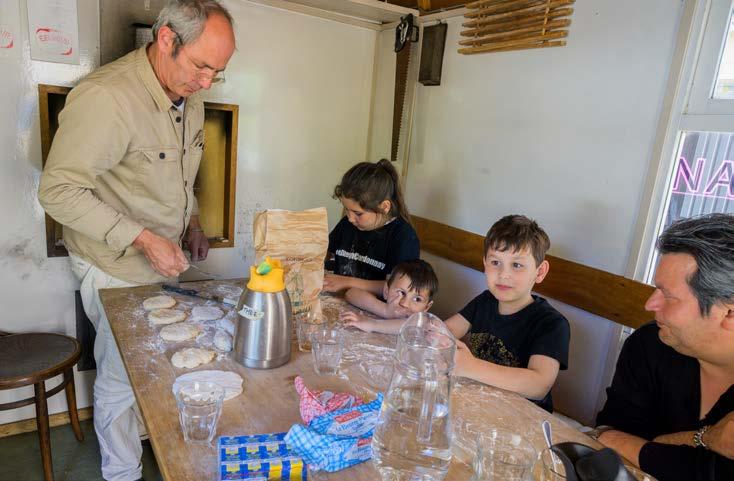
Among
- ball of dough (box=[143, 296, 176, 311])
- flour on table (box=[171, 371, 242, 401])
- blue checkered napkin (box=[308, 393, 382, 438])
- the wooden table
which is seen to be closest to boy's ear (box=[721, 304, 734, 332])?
the wooden table

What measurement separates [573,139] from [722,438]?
147 cm

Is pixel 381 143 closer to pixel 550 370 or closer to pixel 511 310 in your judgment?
pixel 511 310

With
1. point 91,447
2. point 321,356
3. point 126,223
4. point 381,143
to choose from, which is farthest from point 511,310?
point 91,447

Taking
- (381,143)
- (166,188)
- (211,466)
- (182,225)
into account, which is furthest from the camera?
(381,143)

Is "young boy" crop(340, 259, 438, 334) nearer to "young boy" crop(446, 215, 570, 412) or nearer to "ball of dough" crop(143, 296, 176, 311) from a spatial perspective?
"young boy" crop(446, 215, 570, 412)

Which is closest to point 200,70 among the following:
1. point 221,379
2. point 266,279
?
point 266,279

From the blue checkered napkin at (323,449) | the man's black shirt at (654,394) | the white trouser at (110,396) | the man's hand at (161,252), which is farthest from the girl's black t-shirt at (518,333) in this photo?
the white trouser at (110,396)

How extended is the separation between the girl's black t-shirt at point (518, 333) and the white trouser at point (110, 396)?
54.4 inches

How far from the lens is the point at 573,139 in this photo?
213 centimetres

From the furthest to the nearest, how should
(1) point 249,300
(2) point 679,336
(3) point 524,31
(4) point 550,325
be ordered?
(3) point 524,31
(4) point 550,325
(1) point 249,300
(2) point 679,336

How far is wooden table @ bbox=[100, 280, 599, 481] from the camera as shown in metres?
0.93

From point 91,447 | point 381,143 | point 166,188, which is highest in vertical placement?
point 381,143

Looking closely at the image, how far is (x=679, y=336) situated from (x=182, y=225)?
182 cm

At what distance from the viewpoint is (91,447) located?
2.28 meters
